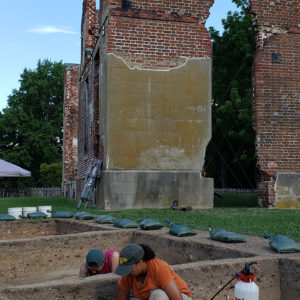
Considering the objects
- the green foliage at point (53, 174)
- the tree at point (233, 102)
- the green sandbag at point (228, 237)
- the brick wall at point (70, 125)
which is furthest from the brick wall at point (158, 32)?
the green foliage at point (53, 174)

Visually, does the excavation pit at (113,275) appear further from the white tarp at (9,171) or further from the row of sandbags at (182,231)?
the white tarp at (9,171)

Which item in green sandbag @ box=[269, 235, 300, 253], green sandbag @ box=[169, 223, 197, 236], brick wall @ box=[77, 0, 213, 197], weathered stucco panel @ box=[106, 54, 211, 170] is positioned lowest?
green sandbag @ box=[169, 223, 197, 236]

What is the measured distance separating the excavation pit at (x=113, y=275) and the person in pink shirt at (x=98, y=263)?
1.42 feet

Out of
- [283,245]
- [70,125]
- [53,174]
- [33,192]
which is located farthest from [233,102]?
[283,245]

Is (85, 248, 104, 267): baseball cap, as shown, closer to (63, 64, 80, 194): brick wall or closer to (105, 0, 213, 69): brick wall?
(105, 0, 213, 69): brick wall

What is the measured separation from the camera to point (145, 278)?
3719 mm

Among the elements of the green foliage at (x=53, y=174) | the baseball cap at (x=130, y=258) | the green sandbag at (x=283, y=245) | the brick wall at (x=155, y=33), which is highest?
the brick wall at (x=155, y=33)

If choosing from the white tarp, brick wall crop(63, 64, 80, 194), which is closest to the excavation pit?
the white tarp

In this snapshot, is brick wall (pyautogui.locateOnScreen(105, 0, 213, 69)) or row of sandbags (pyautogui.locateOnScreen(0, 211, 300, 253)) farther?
brick wall (pyautogui.locateOnScreen(105, 0, 213, 69))

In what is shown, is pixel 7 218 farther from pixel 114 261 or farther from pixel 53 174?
pixel 53 174

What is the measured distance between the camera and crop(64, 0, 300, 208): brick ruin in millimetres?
12250

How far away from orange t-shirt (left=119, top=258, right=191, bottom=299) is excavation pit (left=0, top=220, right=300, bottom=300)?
0.23 meters

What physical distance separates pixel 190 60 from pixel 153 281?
9882mm

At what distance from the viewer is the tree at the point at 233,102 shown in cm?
2612
